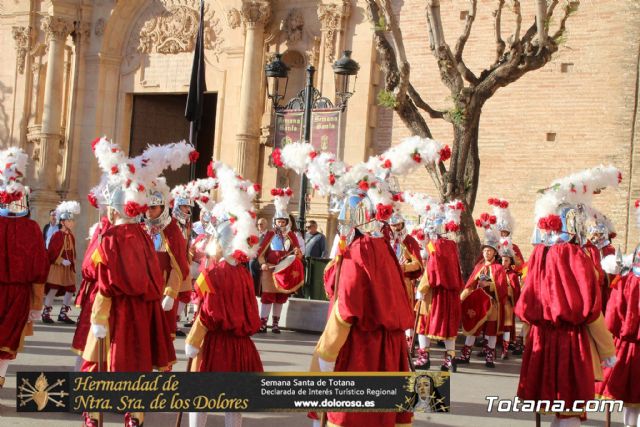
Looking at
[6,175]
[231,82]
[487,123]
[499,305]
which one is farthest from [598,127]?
[6,175]

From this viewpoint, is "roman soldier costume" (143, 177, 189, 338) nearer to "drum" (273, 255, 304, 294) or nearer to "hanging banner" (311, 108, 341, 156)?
"drum" (273, 255, 304, 294)

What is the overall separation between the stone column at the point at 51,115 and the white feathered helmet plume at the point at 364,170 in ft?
62.9

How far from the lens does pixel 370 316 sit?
20.9 ft

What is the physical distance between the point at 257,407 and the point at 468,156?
32.2 feet

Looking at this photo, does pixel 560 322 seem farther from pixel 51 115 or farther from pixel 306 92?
pixel 51 115

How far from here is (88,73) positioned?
81.5 feet

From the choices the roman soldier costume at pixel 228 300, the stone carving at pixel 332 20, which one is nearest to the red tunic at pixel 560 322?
the roman soldier costume at pixel 228 300

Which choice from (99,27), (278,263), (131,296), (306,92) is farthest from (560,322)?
(99,27)

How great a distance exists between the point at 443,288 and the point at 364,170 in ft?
18.7

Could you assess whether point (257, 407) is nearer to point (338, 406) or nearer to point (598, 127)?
point (338, 406)

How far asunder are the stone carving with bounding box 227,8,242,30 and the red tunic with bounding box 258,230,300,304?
26.0ft

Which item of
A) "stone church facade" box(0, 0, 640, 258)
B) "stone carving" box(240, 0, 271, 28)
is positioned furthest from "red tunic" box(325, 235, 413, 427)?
"stone carving" box(240, 0, 271, 28)

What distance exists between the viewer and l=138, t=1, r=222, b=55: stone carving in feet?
75.0

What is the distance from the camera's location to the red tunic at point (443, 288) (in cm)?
1197
